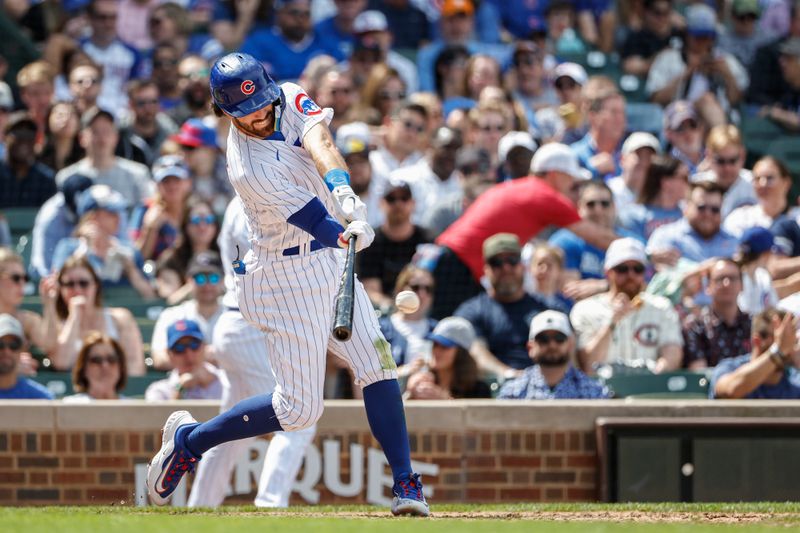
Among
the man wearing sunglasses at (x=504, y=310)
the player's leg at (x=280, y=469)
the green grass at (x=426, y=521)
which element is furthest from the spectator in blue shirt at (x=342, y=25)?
the green grass at (x=426, y=521)

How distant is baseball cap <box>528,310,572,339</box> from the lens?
8109mm

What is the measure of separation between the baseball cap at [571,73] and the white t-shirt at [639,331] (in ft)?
12.7

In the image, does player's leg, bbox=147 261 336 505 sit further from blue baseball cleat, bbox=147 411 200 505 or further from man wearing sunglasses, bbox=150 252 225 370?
man wearing sunglasses, bbox=150 252 225 370

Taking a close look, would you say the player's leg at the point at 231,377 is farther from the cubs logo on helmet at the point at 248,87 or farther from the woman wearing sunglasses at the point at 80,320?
the woman wearing sunglasses at the point at 80,320

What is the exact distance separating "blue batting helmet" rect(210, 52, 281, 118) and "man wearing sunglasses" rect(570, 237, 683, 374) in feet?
11.8

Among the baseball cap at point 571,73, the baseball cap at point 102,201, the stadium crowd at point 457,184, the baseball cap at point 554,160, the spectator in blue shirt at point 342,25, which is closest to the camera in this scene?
the stadium crowd at point 457,184

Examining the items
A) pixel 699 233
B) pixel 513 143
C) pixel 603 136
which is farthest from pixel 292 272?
pixel 603 136

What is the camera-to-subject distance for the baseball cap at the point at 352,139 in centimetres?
1033

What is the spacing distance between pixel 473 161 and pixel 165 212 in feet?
7.00

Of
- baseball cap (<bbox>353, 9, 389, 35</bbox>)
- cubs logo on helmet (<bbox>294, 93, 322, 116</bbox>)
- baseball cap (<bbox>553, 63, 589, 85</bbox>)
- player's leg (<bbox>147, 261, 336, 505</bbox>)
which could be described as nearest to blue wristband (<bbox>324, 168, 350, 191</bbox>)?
cubs logo on helmet (<bbox>294, 93, 322, 116</bbox>)

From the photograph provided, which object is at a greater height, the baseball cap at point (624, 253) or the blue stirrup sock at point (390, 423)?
the baseball cap at point (624, 253)

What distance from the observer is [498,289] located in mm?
8930

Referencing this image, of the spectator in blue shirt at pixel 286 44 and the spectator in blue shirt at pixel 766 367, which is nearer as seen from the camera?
the spectator in blue shirt at pixel 766 367

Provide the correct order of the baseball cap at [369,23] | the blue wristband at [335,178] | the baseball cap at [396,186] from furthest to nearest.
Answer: the baseball cap at [369,23], the baseball cap at [396,186], the blue wristband at [335,178]
